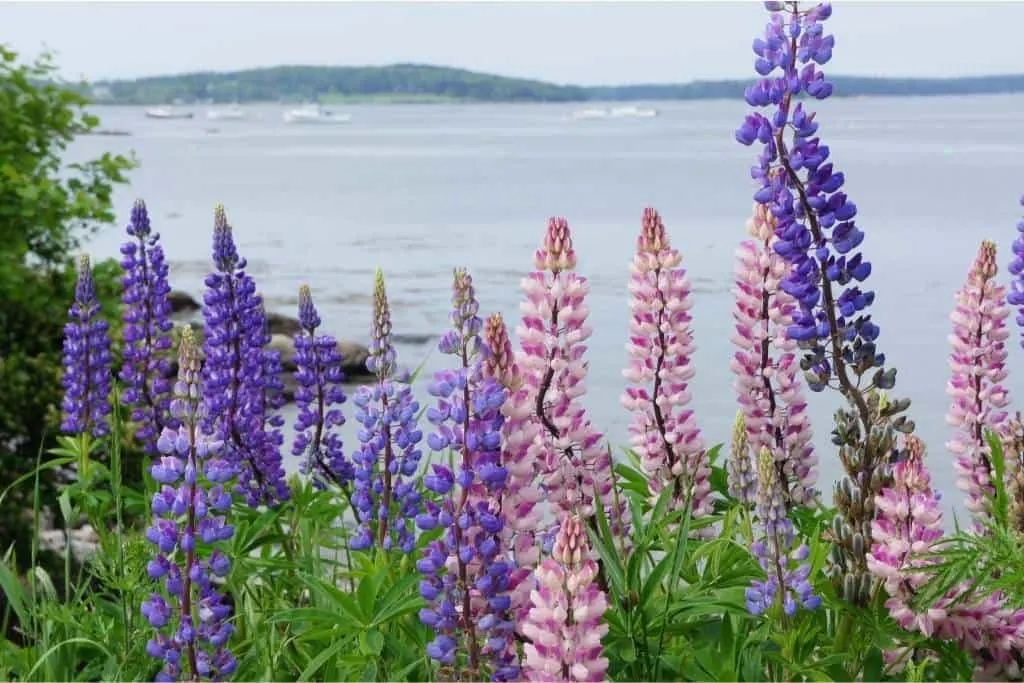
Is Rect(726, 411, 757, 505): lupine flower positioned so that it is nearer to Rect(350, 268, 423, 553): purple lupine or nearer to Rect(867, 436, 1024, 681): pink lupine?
Rect(867, 436, 1024, 681): pink lupine

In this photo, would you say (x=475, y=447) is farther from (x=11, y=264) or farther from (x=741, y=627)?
(x=11, y=264)

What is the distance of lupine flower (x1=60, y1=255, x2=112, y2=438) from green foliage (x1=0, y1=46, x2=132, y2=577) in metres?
4.72

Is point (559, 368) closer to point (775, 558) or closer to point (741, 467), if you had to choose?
point (741, 467)

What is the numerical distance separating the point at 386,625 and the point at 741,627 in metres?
0.87

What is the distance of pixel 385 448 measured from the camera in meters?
3.68

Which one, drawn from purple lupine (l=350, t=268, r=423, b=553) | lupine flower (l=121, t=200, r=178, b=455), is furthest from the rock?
purple lupine (l=350, t=268, r=423, b=553)

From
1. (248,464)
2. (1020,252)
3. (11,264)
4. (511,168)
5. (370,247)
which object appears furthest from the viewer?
(511,168)

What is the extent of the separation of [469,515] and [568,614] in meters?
0.45

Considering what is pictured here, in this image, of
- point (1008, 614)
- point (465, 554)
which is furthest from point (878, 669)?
point (465, 554)

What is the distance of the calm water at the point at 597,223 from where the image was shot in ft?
47.1

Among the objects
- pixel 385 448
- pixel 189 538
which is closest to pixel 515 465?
pixel 189 538

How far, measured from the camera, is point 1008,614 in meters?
3.26

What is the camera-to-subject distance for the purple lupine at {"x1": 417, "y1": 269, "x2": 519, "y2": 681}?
281cm

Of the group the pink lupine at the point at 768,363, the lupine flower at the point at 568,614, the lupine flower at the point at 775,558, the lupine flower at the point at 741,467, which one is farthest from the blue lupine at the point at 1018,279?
the lupine flower at the point at 568,614
